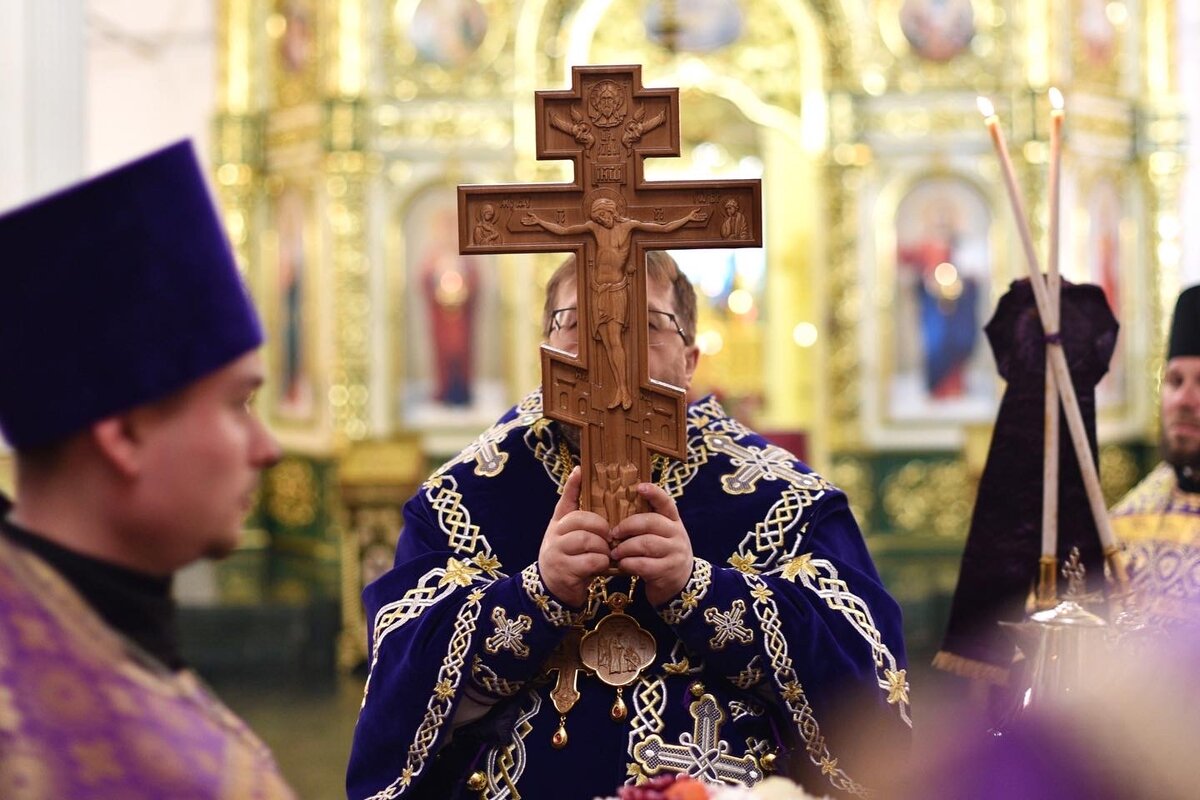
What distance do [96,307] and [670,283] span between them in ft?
4.52

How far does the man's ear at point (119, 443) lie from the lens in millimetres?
1639

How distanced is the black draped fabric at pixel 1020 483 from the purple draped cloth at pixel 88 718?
86.0 inches

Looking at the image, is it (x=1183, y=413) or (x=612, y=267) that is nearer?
(x=612, y=267)

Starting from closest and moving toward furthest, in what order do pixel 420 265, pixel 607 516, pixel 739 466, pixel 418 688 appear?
pixel 607 516 → pixel 418 688 → pixel 739 466 → pixel 420 265

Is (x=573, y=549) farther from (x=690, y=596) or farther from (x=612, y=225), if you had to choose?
(x=612, y=225)

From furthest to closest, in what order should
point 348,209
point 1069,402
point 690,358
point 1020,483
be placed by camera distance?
point 348,209
point 1020,483
point 1069,402
point 690,358

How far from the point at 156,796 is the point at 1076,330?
245cm

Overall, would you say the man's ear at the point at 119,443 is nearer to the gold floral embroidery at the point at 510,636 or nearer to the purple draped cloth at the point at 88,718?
the purple draped cloth at the point at 88,718

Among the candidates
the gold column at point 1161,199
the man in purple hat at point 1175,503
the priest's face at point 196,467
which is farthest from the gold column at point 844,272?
the priest's face at point 196,467

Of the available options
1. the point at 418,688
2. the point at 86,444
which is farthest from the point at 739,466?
the point at 86,444

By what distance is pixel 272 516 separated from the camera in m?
11.5

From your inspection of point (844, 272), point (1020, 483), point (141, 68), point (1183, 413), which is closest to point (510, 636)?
point (1020, 483)

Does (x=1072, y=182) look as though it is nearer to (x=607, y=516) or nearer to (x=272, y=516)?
(x=272, y=516)

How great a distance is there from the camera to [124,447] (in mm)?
1648
